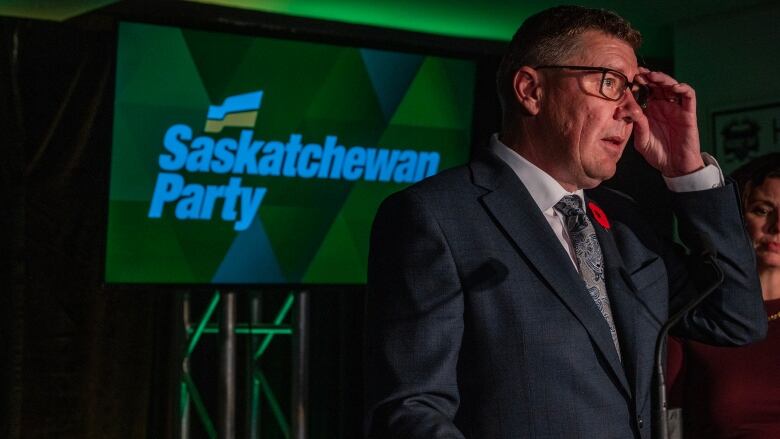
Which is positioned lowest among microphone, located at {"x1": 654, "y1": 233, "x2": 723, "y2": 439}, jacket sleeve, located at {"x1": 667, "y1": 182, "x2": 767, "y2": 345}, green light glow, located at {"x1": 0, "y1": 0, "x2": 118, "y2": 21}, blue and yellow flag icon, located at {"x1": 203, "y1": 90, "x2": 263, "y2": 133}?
microphone, located at {"x1": 654, "y1": 233, "x2": 723, "y2": 439}

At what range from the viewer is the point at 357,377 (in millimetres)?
5500

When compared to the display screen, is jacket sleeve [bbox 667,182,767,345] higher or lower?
lower

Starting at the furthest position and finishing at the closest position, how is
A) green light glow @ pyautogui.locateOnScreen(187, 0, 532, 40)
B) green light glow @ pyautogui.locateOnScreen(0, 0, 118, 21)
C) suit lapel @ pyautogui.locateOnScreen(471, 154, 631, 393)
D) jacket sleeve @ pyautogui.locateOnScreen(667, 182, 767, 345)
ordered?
green light glow @ pyautogui.locateOnScreen(187, 0, 532, 40) → green light glow @ pyautogui.locateOnScreen(0, 0, 118, 21) → jacket sleeve @ pyautogui.locateOnScreen(667, 182, 767, 345) → suit lapel @ pyautogui.locateOnScreen(471, 154, 631, 393)

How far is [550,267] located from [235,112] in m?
3.51

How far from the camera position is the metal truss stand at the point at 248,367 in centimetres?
459

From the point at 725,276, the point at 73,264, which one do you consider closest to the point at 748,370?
the point at 725,276

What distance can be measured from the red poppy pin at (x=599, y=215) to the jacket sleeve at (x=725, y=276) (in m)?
0.12

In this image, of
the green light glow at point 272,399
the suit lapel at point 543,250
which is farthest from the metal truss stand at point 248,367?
the suit lapel at point 543,250

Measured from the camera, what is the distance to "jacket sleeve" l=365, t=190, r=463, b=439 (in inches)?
55.0

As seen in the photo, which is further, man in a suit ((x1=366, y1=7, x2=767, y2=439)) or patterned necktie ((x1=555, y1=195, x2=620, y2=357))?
patterned necktie ((x1=555, y1=195, x2=620, y2=357))

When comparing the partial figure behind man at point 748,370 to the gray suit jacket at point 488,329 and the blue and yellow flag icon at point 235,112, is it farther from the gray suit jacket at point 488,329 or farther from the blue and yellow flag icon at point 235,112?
the blue and yellow flag icon at point 235,112

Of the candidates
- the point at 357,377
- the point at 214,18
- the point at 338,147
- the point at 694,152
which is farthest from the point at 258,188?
the point at 694,152

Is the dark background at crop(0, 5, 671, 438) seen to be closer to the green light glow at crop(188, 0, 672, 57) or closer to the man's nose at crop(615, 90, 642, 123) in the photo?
the green light glow at crop(188, 0, 672, 57)

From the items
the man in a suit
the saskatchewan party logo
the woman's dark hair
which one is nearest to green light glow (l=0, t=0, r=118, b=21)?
the saskatchewan party logo
